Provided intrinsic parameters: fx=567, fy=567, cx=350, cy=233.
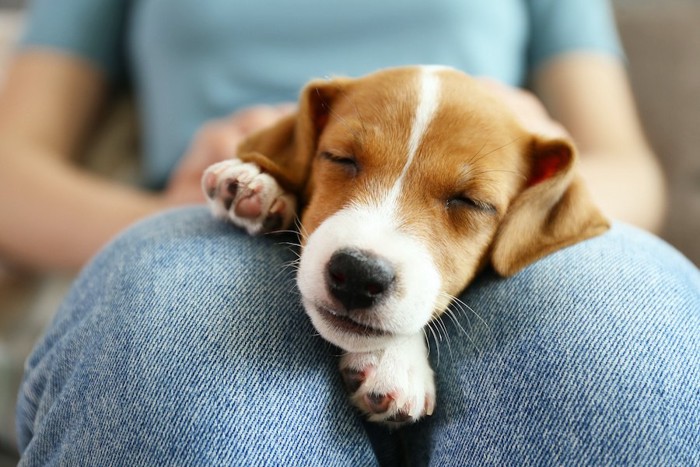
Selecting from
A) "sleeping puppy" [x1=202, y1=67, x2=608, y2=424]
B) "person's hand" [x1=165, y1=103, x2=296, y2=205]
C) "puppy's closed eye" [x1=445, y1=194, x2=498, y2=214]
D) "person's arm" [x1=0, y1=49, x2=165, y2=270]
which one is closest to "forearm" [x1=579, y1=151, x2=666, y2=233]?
"sleeping puppy" [x1=202, y1=67, x2=608, y2=424]

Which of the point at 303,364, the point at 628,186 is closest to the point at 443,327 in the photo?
the point at 303,364

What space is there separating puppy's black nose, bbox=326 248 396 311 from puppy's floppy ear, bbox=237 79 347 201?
385 mm

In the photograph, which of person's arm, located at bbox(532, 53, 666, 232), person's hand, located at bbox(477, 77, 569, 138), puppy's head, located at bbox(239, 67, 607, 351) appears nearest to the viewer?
puppy's head, located at bbox(239, 67, 607, 351)

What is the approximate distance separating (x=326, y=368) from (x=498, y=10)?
1632 millimetres

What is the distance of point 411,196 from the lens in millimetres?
1120

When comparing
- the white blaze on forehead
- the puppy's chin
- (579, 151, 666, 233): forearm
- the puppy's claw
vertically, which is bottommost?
(579, 151, 666, 233): forearm

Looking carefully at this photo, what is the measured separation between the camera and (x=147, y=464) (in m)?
0.87

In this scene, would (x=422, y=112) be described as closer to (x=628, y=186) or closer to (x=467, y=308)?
(x=467, y=308)

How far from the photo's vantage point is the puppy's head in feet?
3.24

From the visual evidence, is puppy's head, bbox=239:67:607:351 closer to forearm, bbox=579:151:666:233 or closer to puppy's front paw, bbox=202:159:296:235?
puppy's front paw, bbox=202:159:296:235

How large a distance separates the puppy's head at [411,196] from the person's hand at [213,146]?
344 mm

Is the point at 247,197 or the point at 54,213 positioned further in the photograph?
the point at 54,213

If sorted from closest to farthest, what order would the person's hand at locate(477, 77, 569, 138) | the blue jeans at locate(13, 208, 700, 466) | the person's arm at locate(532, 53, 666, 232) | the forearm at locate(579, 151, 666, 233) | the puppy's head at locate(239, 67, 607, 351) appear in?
the blue jeans at locate(13, 208, 700, 466)
the puppy's head at locate(239, 67, 607, 351)
the person's hand at locate(477, 77, 569, 138)
the forearm at locate(579, 151, 666, 233)
the person's arm at locate(532, 53, 666, 232)

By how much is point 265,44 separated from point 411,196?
1.21 metres
